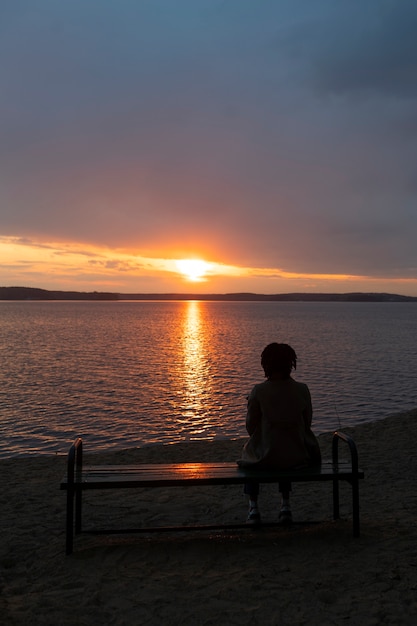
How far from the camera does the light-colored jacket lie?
5.29 m

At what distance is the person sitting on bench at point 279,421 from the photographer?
17.4ft

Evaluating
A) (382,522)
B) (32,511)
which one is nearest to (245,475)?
(382,522)

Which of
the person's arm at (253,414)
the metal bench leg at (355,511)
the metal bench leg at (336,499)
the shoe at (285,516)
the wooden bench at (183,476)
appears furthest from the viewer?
the metal bench leg at (336,499)

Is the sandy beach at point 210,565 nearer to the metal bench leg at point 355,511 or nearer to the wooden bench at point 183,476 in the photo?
the metal bench leg at point 355,511

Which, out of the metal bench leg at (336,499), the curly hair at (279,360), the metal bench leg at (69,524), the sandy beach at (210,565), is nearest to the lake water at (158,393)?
the sandy beach at (210,565)

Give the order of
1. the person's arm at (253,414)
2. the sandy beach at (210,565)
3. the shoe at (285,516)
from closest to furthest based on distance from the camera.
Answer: the sandy beach at (210,565) → the person's arm at (253,414) → the shoe at (285,516)

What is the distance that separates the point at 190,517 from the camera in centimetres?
666

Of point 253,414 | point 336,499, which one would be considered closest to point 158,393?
point 336,499

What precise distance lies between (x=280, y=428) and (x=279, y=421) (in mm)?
75

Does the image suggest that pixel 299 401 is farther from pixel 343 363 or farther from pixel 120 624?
pixel 343 363

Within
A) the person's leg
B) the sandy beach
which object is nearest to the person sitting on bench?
the person's leg

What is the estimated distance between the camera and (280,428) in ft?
17.6

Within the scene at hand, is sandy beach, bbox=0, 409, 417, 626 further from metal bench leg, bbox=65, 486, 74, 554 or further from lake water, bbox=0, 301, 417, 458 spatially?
lake water, bbox=0, 301, 417, 458

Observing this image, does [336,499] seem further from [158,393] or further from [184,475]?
[158,393]
